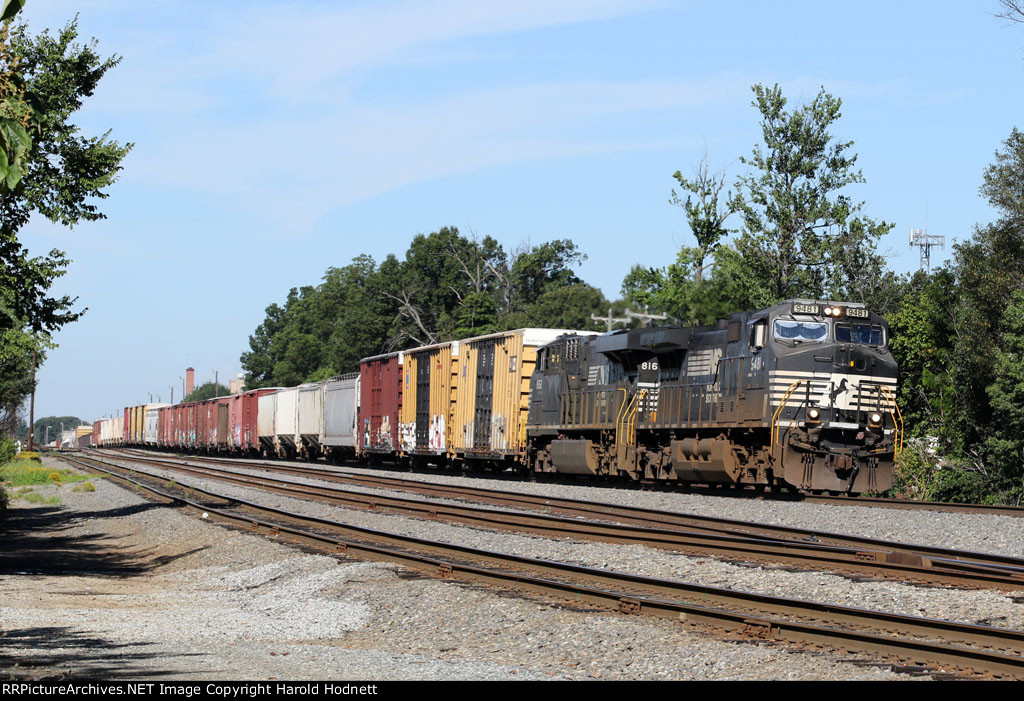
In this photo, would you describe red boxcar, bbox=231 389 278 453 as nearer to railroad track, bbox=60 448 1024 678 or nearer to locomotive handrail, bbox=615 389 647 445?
locomotive handrail, bbox=615 389 647 445

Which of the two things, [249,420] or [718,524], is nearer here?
[718,524]

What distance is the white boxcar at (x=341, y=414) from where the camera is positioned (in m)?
46.1

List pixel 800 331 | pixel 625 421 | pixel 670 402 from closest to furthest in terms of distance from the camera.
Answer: pixel 800 331, pixel 670 402, pixel 625 421

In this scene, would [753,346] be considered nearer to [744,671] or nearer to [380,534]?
[380,534]

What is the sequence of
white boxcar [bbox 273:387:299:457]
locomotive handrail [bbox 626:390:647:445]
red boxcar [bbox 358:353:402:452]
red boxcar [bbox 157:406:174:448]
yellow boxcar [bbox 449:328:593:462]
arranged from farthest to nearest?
red boxcar [bbox 157:406:174:448] → white boxcar [bbox 273:387:299:457] → red boxcar [bbox 358:353:402:452] → yellow boxcar [bbox 449:328:593:462] → locomotive handrail [bbox 626:390:647:445]

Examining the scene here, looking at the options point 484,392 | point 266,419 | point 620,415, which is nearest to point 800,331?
point 620,415

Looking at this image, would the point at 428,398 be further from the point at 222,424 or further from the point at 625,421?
the point at 222,424

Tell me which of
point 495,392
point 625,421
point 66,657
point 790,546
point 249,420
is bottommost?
point 66,657

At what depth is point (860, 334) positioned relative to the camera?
71.2ft

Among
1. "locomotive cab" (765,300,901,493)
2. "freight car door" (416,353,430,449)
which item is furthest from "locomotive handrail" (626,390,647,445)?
"freight car door" (416,353,430,449)

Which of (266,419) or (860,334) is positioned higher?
(860,334)

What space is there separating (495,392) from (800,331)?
13787 millimetres

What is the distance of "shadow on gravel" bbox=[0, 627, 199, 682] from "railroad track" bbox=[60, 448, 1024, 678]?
163 inches

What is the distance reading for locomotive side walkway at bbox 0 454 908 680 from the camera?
776 centimetres
